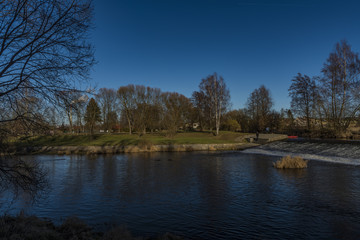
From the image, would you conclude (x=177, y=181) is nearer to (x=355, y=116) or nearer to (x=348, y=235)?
(x=348, y=235)

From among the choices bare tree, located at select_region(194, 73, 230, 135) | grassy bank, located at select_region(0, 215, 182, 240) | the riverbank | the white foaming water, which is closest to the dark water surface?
grassy bank, located at select_region(0, 215, 182, 240)

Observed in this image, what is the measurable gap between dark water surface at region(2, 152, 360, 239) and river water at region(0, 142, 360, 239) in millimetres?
27

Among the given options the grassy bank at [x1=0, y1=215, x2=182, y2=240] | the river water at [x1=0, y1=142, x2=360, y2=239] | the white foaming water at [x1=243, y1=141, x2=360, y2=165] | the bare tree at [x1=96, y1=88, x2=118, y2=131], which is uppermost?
the bare tree at [x1=96, y1=88, x2=118, y2=131]

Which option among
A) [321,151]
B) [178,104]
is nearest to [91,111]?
[321,151]

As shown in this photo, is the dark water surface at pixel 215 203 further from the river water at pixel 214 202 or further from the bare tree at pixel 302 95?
the bare tree at pixel 302 95

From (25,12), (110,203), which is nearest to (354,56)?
(110,203)

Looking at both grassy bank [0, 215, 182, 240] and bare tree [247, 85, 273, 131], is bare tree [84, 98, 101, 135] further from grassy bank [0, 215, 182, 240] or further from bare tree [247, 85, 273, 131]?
bare tree [247, 85, 273, 131]

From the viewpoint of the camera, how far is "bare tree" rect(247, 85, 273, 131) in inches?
2250

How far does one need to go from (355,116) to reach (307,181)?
79.2ft

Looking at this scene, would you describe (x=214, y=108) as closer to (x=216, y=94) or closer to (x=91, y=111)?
(x=216, y=94)

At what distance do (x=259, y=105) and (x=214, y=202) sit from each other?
53947mm

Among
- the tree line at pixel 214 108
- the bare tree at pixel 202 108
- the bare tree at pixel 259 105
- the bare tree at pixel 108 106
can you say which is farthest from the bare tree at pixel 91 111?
the bare tree at pixel 259 105

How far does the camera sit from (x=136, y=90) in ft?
181

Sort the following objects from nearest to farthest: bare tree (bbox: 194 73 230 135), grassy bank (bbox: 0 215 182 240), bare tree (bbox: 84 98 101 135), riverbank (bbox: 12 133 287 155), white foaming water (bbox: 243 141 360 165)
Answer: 1. grassy bank (bbox: 0 215 182 240)
2. bare tree (bbox: 84 98 101 135)
3. white foaming water (bbox: 243 141 360 165)
4. riverbank (bbox: 12 133 287 155)
5. bare tree (bbox: 194 73 230 135)
